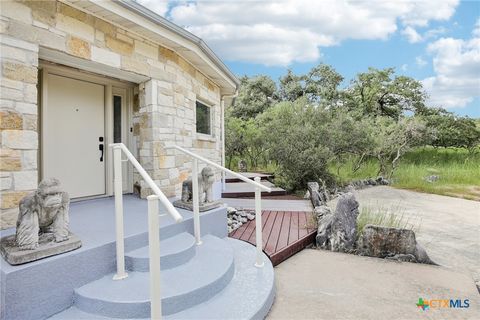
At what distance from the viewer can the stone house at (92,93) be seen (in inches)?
106

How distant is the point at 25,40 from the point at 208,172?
7.98 ft

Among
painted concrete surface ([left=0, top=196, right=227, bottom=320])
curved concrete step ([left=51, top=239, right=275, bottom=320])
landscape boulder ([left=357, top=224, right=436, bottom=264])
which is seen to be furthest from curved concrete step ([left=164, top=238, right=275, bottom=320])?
landscape boulder ([left=357, top=224, right=436, bottom=264])

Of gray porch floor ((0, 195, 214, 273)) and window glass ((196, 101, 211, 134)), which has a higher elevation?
window glass ((196, 101, 211, 134))

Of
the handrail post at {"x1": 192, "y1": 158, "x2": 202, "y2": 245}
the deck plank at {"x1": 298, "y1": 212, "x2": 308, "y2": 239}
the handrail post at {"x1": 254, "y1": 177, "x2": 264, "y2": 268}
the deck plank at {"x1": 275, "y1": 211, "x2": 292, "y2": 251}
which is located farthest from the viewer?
the deck plank at {"x1": 298, "y1": 212, "x2": 308, "y2": 239}

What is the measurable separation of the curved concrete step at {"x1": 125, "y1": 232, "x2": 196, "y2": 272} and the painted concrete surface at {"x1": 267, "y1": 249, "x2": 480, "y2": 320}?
95 centimetres

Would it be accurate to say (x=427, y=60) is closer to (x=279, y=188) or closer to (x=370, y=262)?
(x=279, y=188)

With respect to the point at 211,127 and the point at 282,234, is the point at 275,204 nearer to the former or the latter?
the point at 282,234

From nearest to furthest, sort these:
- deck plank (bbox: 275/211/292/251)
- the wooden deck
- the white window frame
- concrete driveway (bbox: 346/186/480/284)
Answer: the wooden deck
deck plank (bbox: 275/211/292/251)
concrete driveway (bbox: 346/186/480/284)
the white window frame

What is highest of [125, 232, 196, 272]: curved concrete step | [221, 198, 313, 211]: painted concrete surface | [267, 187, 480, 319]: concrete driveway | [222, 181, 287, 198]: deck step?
[222, 181, 287, 198]: deck step

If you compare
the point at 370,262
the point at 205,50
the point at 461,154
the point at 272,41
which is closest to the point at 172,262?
the point at 370,262

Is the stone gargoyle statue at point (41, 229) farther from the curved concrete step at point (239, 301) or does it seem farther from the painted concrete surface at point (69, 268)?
the curved concrete step at point (239, 301)

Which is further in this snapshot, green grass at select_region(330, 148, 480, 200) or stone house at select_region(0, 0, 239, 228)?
green grass at select_region(330, 148, 480, 200)

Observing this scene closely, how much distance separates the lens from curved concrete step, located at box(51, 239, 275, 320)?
2.04 meters

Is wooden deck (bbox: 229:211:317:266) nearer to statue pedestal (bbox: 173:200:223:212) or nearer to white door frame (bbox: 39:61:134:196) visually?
statue pedestal (bbox: 173:200:223:212)
